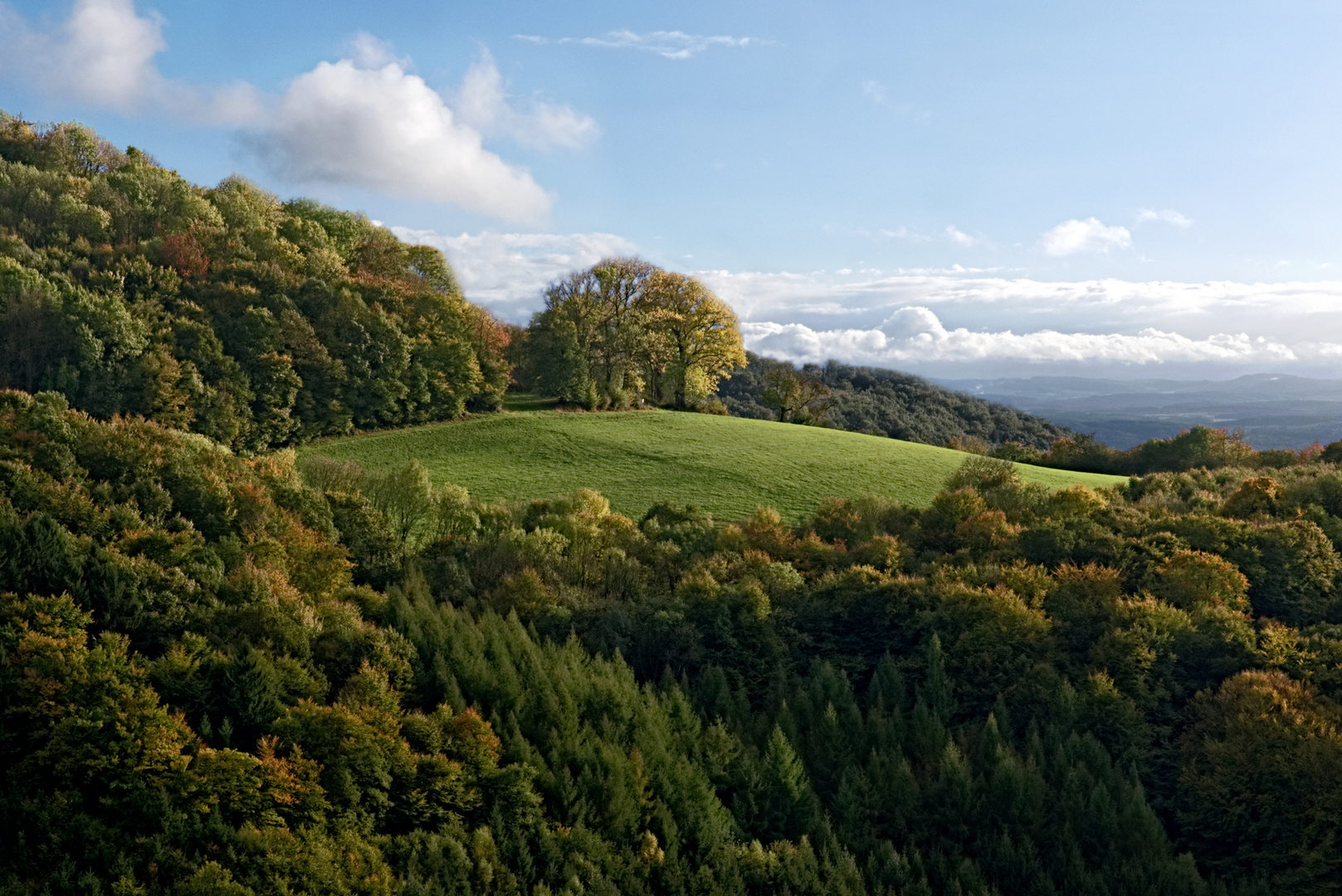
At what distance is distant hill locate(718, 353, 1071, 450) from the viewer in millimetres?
88188

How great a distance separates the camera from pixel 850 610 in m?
21.6

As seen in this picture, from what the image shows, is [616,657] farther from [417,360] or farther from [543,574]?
[417,360]

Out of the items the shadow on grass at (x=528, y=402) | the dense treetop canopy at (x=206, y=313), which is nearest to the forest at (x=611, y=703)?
the dense treetop canopy at (x=206, y=313)

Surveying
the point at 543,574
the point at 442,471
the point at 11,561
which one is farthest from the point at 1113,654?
the point at 442,471

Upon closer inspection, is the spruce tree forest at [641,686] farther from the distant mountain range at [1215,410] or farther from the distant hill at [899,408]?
the distant hill at [899,408]

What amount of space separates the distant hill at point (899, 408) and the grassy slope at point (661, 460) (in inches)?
1233

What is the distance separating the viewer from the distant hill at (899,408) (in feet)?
289

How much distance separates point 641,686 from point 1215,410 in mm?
133428

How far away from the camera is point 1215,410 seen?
124875 millimetres

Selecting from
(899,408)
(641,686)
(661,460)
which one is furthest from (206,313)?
(899,408)

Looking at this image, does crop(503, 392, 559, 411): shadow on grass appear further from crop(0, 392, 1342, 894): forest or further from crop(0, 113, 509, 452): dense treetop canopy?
crop(0, 392, 1342, 894): forest

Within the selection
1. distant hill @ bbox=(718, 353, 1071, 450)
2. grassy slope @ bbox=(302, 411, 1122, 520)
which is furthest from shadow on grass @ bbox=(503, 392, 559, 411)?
distant hill @ bbox=(718, 353, 1071, 450)

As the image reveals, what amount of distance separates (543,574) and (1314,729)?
54.9ft

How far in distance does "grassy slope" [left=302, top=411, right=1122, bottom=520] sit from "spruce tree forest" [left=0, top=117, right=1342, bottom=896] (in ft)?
34.7
